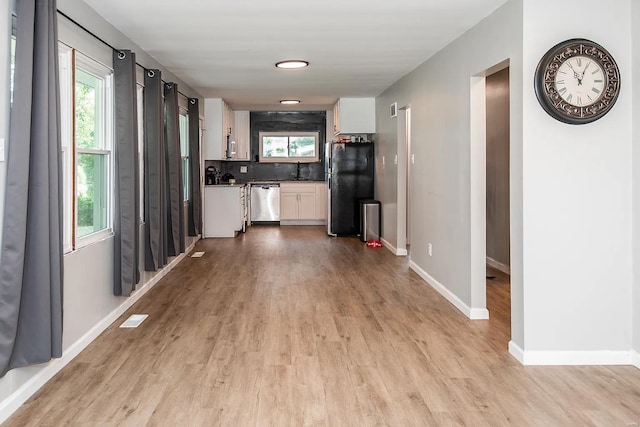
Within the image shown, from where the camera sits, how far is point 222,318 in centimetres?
428

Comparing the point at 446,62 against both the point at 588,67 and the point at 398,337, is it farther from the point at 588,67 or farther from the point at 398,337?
the point at 398,337

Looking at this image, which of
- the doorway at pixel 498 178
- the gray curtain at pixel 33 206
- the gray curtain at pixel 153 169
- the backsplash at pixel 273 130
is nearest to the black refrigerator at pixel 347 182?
the backsplash at pixel 273 130

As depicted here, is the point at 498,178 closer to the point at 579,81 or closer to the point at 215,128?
the point at 579,81

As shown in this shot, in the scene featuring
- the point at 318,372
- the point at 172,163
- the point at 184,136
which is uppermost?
the point at 184,136

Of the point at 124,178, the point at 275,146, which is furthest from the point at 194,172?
the point at 275,146

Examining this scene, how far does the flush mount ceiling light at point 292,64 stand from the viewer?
5.52m

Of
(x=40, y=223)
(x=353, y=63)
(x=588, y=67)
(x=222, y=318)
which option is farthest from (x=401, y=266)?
(x=40, y=223)

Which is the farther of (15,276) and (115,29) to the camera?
(115,29)

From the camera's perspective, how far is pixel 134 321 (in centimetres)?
421

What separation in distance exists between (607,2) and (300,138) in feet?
28.0

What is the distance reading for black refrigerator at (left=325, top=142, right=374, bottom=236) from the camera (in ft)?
29.7

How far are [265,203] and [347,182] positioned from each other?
250cm

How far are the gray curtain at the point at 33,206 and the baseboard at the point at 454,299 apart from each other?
2910 millimetres

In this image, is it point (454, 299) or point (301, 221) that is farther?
point (301, 221)
